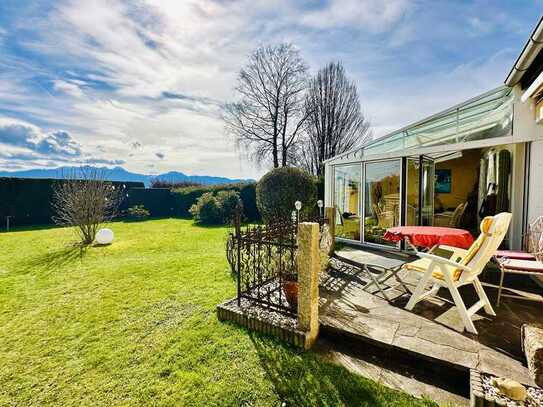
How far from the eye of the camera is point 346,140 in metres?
19.7

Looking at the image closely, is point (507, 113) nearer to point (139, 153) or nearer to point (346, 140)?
point (346, 140)

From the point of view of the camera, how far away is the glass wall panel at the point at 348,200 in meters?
7.96

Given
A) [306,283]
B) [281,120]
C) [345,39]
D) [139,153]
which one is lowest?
[306,283]

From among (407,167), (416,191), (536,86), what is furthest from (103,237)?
(536,86)

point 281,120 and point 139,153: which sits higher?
point 281,120

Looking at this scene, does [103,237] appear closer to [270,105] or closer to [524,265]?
[524,265]

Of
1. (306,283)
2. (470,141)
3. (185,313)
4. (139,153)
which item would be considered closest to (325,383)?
(306,283)

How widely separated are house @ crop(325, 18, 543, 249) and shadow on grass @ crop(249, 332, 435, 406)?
4511 millimetres

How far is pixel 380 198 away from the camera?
7.41 metres

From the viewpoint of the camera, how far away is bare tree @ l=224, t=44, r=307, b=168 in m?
17.8

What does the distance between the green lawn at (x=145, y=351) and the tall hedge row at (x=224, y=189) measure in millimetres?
10320

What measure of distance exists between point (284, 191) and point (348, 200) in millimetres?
3902

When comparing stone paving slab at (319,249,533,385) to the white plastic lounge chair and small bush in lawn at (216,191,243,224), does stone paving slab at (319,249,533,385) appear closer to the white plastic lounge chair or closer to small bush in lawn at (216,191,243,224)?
the white plastic lounge chair

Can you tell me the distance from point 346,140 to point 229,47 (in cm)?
1442
